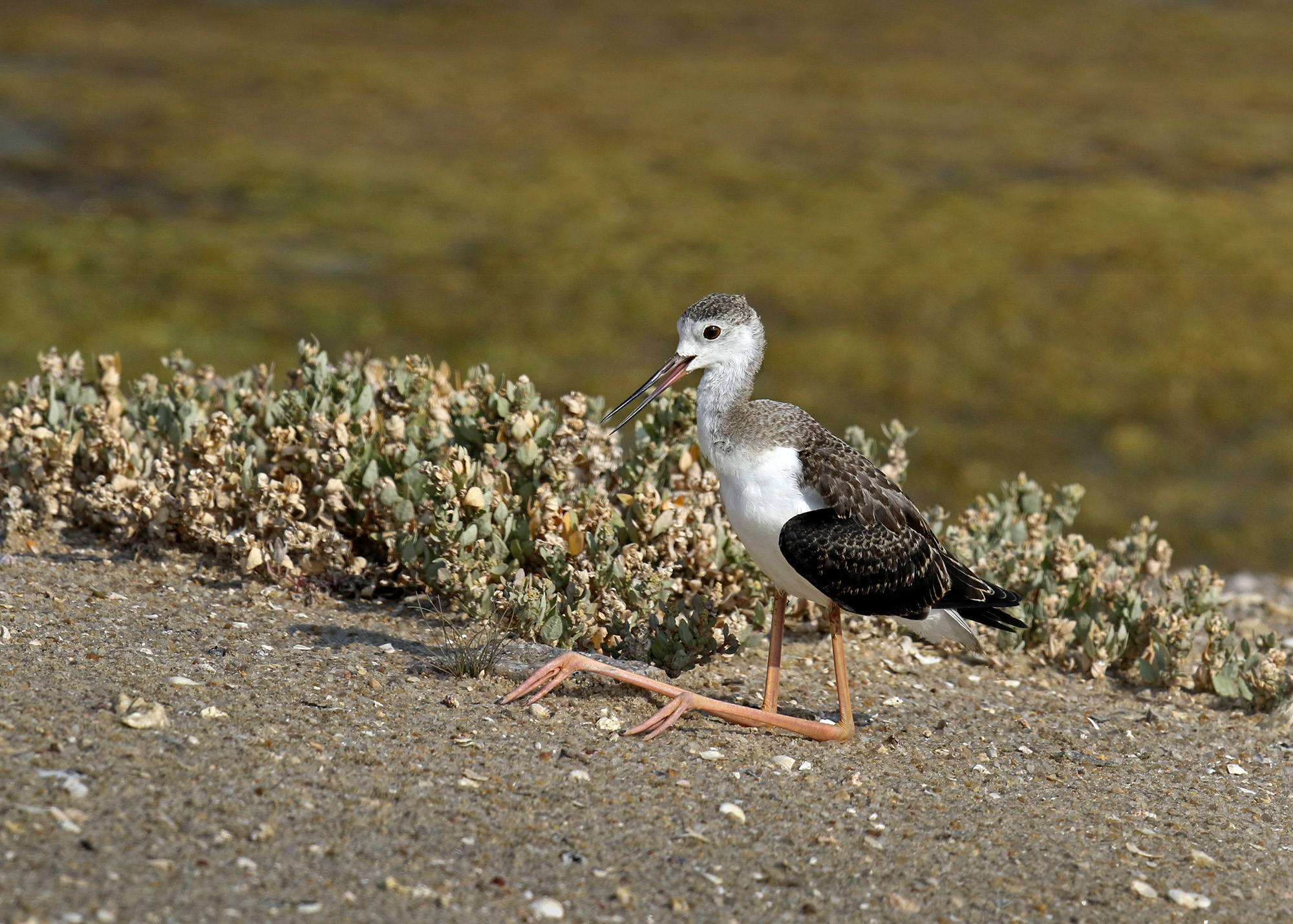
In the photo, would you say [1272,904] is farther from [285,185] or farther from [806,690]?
[285,185]

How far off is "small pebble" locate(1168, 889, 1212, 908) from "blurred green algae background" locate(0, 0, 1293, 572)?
4966mm

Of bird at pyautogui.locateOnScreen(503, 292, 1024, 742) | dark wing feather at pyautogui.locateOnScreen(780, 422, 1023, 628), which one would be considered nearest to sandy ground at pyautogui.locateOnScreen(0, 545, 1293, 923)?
bird at pyautogui.locateOnScreen(503, 292, 1024, 742)

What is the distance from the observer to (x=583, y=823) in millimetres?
3434

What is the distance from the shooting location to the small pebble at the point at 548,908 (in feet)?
9.86

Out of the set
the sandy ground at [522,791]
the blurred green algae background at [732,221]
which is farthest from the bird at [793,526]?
the blurred green algae background at [732,221]

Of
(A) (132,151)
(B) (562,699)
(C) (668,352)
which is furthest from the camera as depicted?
(A) (132,151)

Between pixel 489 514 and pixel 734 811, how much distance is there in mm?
1599

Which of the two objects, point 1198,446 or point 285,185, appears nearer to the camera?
point 1198,446

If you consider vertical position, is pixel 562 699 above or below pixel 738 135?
below

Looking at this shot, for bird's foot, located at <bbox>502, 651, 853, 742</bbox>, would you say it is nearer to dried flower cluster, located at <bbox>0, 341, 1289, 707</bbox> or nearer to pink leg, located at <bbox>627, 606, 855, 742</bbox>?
pink leg, located at <bbox>627, 606, 855, 742</bbox>

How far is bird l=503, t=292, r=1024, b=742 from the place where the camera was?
161 inches

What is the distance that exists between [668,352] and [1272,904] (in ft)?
23.9

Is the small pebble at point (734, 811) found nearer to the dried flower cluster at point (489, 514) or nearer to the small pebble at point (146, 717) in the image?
the dried flower cluster at point (489, 514)

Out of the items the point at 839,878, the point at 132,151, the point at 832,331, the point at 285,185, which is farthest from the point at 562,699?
the point at 132,151
